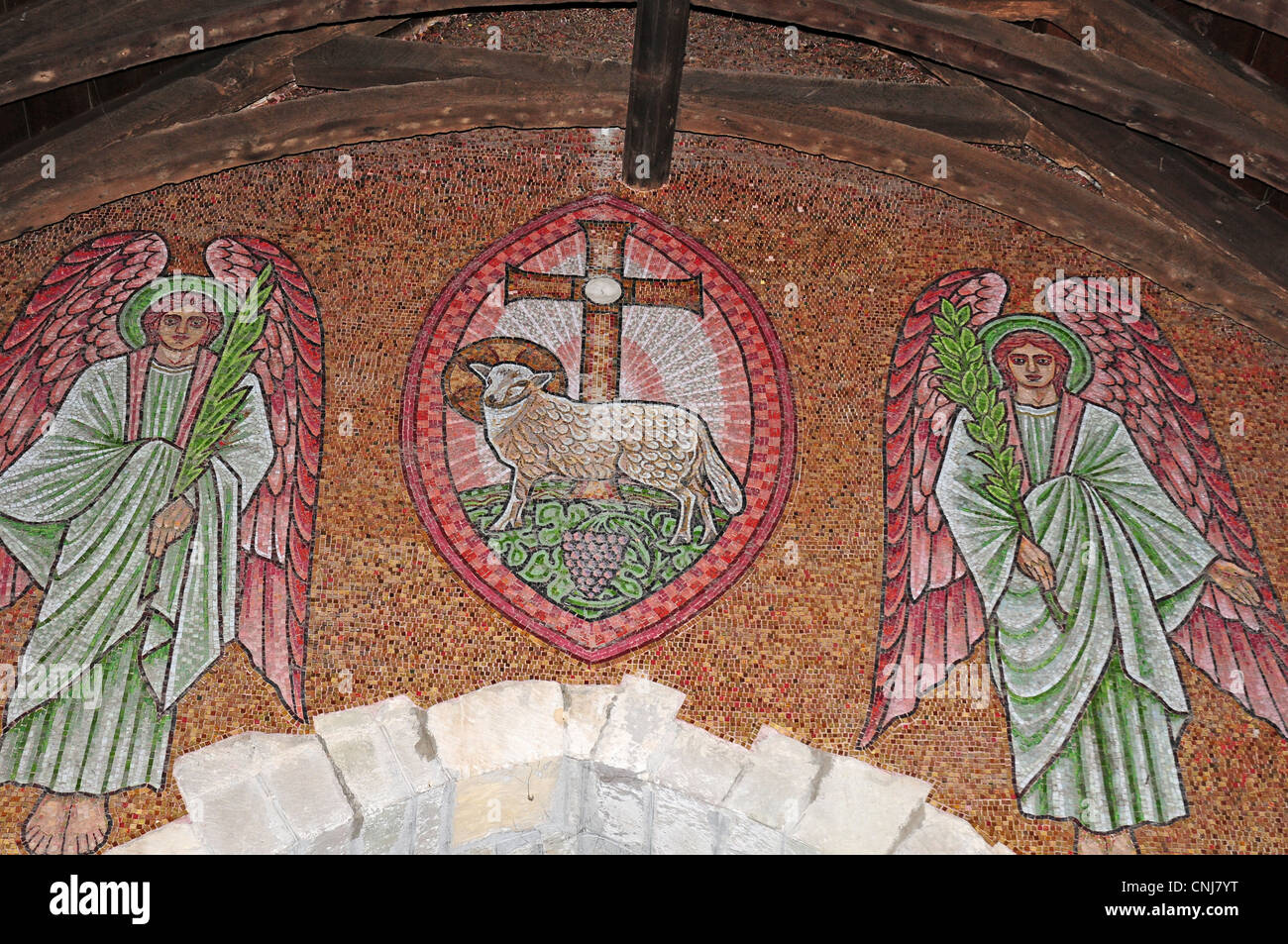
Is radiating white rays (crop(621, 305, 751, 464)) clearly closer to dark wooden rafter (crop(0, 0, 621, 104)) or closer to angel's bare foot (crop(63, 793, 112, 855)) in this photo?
dark wooden rafter (crop(0, 0, 621, 104))

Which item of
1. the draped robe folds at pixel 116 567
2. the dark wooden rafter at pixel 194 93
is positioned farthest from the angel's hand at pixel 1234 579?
the dark wooden rafter at pixel 194 93

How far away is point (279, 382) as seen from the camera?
6496mm

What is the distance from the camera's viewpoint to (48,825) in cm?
536

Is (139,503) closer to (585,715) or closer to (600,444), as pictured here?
(600,444)

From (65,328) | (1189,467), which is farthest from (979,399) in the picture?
(65,328)

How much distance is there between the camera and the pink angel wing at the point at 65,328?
6.35m

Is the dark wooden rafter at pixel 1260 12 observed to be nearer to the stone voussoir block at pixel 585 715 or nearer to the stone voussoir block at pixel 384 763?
the stone voussoir block at pixel 585 715

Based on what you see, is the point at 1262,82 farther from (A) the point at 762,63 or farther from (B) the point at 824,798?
(B) the point at 824,798

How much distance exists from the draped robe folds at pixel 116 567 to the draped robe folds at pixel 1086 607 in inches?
136

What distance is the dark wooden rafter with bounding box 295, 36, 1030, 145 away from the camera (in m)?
6.91

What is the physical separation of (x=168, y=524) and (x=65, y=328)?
4.22 feet

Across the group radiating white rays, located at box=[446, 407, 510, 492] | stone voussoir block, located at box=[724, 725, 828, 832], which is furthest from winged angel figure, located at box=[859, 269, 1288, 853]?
radiating white rays, located at box=[446, 407, 510, 492]

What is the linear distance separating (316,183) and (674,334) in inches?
84.4

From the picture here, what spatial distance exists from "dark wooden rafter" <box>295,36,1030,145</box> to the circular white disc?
980mm
